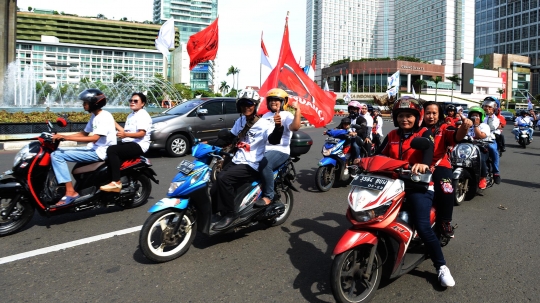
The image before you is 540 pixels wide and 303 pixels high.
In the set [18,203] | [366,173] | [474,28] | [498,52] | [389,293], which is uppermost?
[474,28]

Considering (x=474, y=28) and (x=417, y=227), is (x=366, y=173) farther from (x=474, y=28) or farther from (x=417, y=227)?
(x=474, y=28)

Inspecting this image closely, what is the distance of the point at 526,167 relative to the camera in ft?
33.3

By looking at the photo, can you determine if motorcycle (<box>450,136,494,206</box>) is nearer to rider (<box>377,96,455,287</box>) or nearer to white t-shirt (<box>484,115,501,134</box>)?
white t-shirt (<box>484,115,501,134</box>)

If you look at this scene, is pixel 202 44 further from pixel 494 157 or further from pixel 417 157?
pixel 417 157

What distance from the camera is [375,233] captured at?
304 centimetres

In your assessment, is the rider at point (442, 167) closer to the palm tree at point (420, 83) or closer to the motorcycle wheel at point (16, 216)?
the motorcycle wheel at point (16, 216)

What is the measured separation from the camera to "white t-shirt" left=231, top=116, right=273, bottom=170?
171 inches

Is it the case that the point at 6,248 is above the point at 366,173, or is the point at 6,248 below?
below

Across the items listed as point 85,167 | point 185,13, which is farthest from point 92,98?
point 185,13

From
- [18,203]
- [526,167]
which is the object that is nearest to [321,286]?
[18,203]

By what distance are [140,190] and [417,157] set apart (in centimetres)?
398

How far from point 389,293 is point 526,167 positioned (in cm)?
902

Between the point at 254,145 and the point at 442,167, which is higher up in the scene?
the point at 254,145

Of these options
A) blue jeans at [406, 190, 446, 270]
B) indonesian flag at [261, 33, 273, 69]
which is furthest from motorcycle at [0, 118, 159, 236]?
indonesian flag at [261, 33, 273, 69]
